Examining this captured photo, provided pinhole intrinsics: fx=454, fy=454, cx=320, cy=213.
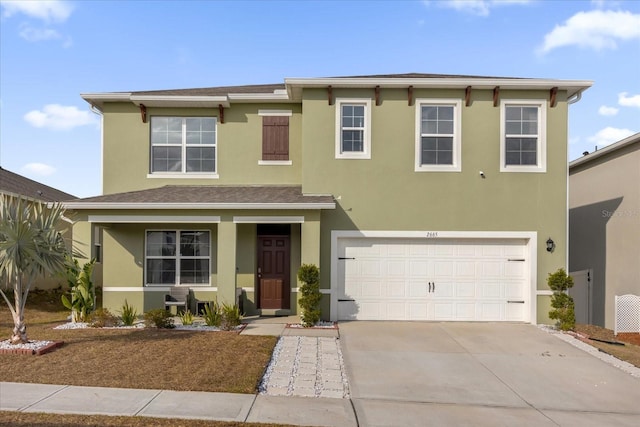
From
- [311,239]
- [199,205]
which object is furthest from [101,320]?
[311,239]

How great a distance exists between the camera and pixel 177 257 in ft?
42.7

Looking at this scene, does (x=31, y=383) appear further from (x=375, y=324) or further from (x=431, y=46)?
(x=431, y=46)

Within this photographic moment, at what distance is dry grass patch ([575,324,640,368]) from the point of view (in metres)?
9.44

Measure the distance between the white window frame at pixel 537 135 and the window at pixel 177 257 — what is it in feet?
28.2

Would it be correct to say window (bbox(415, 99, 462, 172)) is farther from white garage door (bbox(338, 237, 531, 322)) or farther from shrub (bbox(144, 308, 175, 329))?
shrub (bbox(144, 308, 175, 329))

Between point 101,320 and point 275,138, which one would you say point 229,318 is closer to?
point 101,320

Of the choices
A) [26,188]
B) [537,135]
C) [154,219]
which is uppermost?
[537,135]

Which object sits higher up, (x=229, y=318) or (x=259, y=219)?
(x=259, y=219)

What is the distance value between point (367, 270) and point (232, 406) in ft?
22.4

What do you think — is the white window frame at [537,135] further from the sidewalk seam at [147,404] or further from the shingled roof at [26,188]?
the shingled roof at [26,188]

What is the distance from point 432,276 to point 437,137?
3794mm

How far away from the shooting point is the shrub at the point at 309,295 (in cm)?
1116

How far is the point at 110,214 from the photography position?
11711mm

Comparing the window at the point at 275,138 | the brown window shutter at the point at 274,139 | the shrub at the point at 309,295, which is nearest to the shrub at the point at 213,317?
the shrub at the point at 309,295
